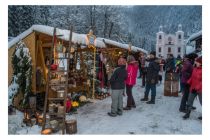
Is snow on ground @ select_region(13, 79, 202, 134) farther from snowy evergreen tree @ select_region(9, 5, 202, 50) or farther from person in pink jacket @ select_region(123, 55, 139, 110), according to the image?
snowy evergreen tree @ select_region(9, 5, 202, 50)

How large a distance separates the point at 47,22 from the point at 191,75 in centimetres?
2021

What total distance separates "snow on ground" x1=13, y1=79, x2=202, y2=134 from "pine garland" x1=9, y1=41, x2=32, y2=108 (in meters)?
1.73

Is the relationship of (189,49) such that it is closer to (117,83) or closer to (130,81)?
(130,81)

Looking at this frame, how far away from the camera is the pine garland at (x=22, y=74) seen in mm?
7730

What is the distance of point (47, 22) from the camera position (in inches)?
975

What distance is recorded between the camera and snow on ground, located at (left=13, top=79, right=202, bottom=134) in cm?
593

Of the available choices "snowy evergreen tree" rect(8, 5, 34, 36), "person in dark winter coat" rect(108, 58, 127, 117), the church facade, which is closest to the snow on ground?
"person in dark winter coat" rect(108, 58, 127, 117)

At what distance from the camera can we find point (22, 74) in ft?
25.5

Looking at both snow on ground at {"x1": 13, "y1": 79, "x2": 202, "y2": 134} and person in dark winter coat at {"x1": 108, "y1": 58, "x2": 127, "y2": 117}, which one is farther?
person in dark winter coat at {"x1": 108, "y1": 58, "x2": 127, "y2": 117}

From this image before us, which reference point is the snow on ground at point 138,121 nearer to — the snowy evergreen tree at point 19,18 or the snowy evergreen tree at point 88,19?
the snowy evergreen tree at point 88,19

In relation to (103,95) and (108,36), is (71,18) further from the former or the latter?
(103,95)

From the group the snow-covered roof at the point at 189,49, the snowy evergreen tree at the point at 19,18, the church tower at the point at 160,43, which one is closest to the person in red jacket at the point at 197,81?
the snow-covered roof at the point at 189,49

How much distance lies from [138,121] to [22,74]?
3871 millimetres
